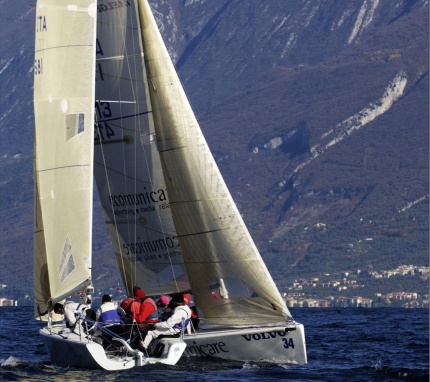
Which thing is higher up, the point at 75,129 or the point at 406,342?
the point at 75,129

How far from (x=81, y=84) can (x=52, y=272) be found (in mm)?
4140

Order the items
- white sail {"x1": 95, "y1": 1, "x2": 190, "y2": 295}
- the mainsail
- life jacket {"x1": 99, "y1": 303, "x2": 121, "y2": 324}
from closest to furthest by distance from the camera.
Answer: life jacket {"x1": 99, "y1": 303, "x2": 121, "y2": 324}
the mainsail
white sail {"x1": 95, "y1": 1, "x2": 190, "y2": 295}

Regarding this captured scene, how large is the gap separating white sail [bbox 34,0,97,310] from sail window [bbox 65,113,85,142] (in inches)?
0.8

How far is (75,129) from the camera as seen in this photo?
3128 cm

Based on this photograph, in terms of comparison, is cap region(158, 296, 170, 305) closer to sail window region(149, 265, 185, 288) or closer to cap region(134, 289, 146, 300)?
cap region(134, 289, 146, 300)

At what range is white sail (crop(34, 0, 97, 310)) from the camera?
30969mm

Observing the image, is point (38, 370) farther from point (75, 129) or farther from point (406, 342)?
point (406, 342)

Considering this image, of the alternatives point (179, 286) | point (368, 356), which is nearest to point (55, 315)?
point (179, 286)

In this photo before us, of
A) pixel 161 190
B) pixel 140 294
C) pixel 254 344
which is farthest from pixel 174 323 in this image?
pixel 161 190

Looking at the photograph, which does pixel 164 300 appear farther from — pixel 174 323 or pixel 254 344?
pixel 254 344

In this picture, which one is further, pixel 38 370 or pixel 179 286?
pixel 179 286

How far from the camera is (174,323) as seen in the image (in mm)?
31172

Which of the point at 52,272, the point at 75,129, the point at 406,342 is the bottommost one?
the point at 406,342

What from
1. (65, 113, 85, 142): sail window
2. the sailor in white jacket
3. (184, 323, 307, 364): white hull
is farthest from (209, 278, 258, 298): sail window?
(65, 113, 85, 142): sail window
